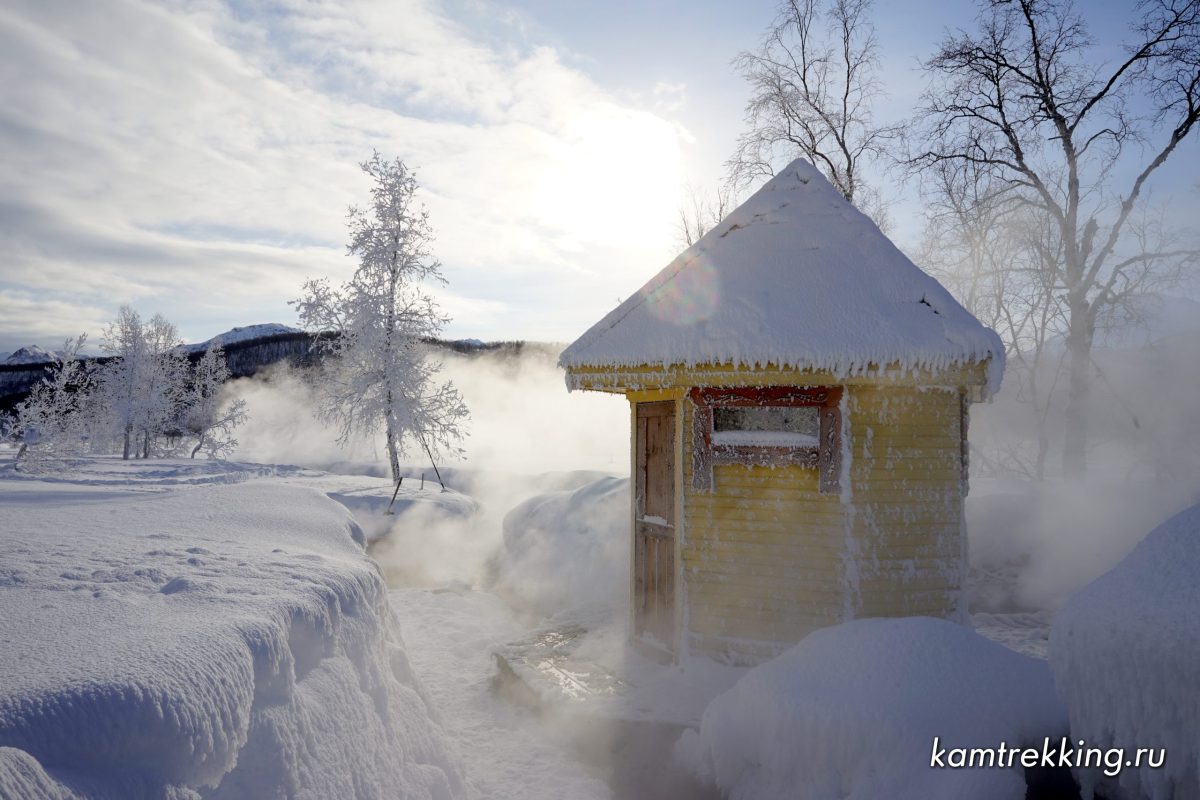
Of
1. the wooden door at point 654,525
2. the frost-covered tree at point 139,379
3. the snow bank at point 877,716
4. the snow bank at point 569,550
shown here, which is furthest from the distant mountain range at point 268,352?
the snow bank at point 877,716

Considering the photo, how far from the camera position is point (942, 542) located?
6594 millimetres

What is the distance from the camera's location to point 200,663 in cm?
264

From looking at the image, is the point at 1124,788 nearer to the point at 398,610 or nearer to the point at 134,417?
the point at 398,610

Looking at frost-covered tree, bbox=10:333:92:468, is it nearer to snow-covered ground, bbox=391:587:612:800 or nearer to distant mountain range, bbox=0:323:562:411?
snow-covered ground, bbox=391:587:612:800

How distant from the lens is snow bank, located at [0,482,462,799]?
85.4 inches

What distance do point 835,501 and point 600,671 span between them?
10.1 ft

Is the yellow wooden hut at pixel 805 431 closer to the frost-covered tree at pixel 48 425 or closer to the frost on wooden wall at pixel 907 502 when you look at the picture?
the frost on wooden wall at pixel 907 502

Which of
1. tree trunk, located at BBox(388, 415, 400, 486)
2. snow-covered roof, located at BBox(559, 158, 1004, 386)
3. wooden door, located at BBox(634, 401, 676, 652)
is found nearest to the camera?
snow-covered roof, located at BBox(559, 158, 1004, 386)

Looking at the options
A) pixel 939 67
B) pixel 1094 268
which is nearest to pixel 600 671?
pixel 1094 268

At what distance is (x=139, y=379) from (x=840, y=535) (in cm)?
3702

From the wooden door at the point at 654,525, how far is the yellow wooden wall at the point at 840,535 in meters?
0.43

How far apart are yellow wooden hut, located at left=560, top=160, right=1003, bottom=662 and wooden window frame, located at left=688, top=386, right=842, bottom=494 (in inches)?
0.6

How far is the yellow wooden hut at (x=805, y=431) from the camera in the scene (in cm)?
617

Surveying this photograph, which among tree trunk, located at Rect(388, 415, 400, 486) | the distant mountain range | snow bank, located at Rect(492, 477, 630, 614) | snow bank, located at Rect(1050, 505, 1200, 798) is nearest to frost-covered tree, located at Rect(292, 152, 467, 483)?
tree trunk, located at Rect(388, 415, 400, 486)
